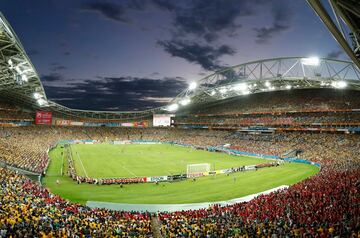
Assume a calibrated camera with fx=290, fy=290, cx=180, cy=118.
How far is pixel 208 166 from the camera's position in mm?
44031

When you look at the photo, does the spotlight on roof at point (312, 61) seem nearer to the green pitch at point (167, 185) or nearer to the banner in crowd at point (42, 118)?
the green pitch at point (167, 185)

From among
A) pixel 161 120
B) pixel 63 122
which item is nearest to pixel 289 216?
pixel 161 120

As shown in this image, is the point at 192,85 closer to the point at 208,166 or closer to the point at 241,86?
the point at 241,86

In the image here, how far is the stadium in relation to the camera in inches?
645

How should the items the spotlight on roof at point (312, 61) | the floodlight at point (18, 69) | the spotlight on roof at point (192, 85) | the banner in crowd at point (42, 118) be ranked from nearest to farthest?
the floodlight at point (18, 69) → the spotlight on roof at point (312, 61) → the spotlight on roof at point (192, 85) → the banner in crowd at point (42, 118)

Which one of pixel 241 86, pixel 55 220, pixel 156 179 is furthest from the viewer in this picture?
pixel 241 86

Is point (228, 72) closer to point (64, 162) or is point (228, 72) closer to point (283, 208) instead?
point (64, 162)

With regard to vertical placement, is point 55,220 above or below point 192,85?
below

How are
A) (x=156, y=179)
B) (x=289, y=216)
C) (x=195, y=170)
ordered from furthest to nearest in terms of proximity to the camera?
1. (x=195, y=170)
2. (x=156, y=179)
3. (x=289, y=216)

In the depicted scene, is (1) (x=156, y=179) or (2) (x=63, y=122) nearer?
(1) (x=156, y=179)

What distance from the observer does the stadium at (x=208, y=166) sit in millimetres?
16391

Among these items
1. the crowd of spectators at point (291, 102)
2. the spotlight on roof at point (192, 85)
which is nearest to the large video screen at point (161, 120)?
the crowd of spectators at point (291, 102)

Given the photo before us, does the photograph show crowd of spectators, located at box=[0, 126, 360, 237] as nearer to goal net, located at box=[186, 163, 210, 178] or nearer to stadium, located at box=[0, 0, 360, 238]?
stadium, located at box=[0, 0, 360, 238]

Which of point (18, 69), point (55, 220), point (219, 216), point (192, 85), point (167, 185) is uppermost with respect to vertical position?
point (192, 85)
